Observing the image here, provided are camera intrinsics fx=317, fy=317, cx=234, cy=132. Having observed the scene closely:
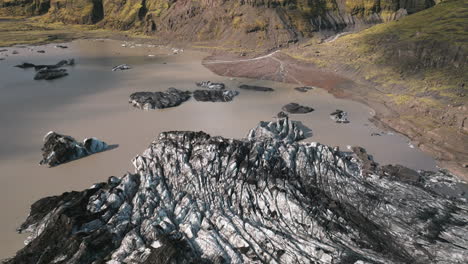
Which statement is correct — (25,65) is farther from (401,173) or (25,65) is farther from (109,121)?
(401,173)

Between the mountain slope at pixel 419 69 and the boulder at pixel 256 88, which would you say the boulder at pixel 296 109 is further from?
the mountain slope at pixel 419 69

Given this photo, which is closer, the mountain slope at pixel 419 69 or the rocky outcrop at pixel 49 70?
the mountain slope at pixel 419 69

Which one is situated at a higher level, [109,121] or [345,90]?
[345,90]

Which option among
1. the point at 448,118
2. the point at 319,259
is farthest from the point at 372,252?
the point at 448,118

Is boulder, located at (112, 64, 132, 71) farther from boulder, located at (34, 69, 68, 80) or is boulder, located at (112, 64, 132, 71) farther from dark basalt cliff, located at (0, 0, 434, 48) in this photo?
dark basalt cliff, located at (0, 0, 434, 48)

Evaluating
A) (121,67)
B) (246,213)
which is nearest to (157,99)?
(121,67)

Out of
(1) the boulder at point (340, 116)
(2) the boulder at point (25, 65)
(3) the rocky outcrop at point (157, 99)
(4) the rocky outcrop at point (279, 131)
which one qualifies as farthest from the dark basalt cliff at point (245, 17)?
(4) the rocky outcrop at point (279, 131)
